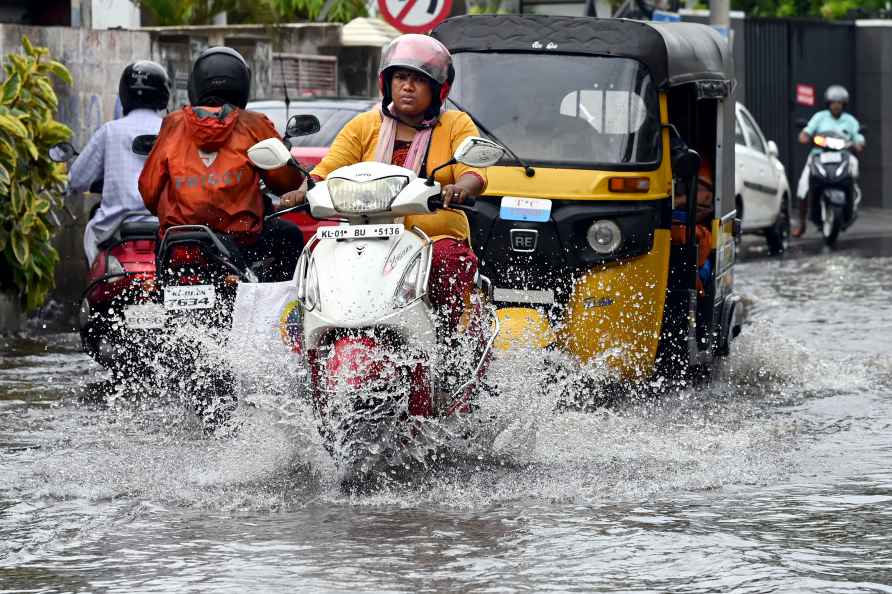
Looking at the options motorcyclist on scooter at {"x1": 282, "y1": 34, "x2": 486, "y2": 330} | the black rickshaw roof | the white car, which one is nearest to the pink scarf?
motorcyclist on scooter at {"x1": 282, "y1": 34, "x2": 486, "y2": 330}

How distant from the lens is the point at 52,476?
7.27 meters

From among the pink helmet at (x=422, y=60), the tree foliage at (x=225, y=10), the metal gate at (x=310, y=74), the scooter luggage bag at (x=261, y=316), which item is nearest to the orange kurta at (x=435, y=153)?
the pink helmet at (x=422, y=60)

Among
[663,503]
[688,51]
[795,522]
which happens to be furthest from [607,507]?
[688,51]

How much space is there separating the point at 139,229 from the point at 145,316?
70 centimetres

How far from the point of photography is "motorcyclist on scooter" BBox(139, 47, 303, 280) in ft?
A: 27.3

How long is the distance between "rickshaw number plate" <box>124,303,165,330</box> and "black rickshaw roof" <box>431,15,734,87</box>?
7.20ft

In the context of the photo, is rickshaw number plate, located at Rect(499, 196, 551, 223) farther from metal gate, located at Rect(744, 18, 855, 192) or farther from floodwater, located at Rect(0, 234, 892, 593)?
metal gate, located at Rect(744, 18, 855, 192)

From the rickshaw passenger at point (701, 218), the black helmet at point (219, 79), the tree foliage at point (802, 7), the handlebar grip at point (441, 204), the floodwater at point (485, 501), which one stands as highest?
the tree foliage at point (802, 7)

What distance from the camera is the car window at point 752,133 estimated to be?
21.1m

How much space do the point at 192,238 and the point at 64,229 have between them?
17.1ft

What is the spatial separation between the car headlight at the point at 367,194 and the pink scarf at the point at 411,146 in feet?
1.91

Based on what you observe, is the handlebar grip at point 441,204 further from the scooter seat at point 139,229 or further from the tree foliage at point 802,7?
the tree foliage at point 802,7

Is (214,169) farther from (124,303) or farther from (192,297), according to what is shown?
(124,303)

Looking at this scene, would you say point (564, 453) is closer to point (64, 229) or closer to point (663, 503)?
point (663, 503)
